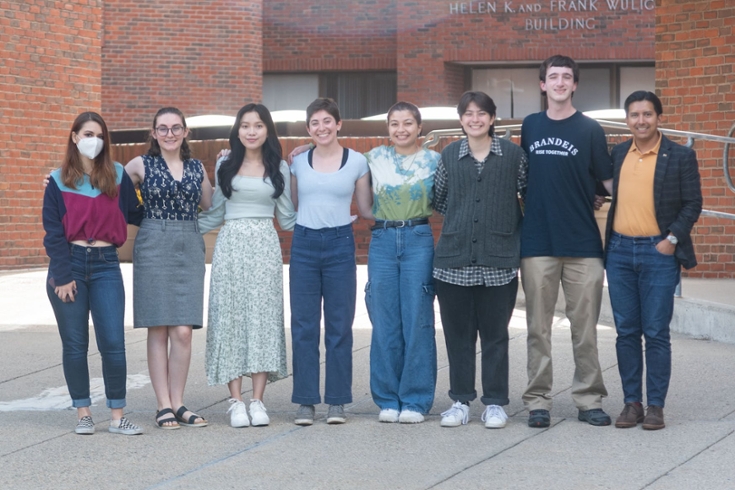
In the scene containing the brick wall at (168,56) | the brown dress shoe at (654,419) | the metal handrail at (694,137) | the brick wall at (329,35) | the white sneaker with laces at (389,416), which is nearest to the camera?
the brown dress shoe at (654,419)

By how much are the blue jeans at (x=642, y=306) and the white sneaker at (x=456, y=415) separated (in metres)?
0.82

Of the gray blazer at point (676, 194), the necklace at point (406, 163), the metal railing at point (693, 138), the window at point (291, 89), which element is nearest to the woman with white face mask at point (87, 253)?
the necklace at point (406, 163)

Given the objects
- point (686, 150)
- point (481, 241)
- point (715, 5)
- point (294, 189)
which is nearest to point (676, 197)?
point (686, 150)

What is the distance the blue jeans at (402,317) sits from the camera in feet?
19.3

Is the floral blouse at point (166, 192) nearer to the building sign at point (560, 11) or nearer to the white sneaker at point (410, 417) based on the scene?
the white sneaker at point (410, 417)

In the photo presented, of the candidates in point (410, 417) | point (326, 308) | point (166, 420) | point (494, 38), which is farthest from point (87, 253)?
point (494, 38)

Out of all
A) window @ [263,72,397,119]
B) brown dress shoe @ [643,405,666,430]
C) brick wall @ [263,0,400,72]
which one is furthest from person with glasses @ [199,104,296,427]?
window @ [263,72,397,119]

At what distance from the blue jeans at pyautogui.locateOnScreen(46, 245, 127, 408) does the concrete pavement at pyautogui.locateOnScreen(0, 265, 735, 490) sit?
0.86 ft

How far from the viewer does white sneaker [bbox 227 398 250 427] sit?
19.1ft

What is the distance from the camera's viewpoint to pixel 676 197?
5582mm

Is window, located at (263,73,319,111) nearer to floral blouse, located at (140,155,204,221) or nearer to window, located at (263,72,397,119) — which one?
window, located at (263,72,397,119)

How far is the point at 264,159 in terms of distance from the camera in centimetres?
593

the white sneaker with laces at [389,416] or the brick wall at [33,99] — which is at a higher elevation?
the brick wall at [33,99]

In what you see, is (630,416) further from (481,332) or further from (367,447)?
(367,447)
